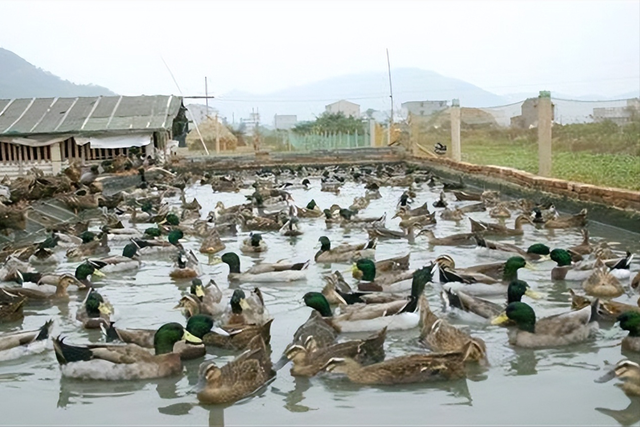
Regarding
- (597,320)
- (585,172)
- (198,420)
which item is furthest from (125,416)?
(585,172)

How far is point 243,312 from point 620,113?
16.1 metres

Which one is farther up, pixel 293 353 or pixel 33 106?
pixel 33 106

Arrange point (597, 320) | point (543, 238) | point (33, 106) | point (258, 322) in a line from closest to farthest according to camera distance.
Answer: point (597, 320)
point (258, 322)
point (543, 238)
point (33, 106)

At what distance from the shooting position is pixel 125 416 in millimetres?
6055

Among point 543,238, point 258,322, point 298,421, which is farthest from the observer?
point 543,238

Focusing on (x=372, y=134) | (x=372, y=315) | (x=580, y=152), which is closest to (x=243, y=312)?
(x=372, y=315)

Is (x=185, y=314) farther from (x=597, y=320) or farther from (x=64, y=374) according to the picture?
(x=597, y=320)

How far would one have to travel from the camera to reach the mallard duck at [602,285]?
29.2 ft

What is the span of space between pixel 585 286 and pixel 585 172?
11809mm

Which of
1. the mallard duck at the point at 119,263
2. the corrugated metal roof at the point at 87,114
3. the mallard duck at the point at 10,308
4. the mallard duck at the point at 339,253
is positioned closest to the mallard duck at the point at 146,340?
the mallard duck at the point at 10,308

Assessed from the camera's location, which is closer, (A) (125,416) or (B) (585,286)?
(A) (125,416)

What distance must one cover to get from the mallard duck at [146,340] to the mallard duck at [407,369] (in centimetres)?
132

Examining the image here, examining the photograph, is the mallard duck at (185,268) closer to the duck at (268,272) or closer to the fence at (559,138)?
the duck at (268,272)

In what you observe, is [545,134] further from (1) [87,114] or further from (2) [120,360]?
(1) [87,114]
